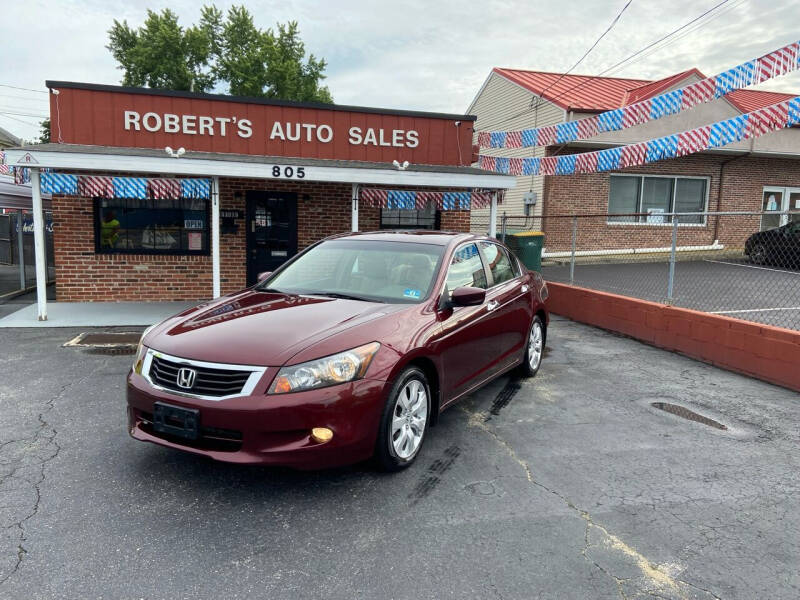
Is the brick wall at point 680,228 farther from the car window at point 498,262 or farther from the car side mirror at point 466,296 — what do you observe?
the car side mirror at point 466,296

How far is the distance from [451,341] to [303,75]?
4499cm

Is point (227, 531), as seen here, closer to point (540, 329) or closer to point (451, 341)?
point (451, 341)

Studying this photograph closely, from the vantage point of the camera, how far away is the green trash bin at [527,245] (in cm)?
1238

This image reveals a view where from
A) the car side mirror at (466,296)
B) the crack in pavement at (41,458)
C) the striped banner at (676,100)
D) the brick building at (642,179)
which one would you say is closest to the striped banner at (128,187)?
the crack in pavement at (41,458)

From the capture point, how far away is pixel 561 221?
17.2 meters

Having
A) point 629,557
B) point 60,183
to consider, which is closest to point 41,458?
point 629,557

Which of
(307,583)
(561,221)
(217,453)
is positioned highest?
(561,221)

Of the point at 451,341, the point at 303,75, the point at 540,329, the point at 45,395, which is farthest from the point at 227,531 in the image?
the point at 303,75

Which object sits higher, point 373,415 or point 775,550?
point 373,415

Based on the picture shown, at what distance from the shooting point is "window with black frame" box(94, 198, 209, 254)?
413 inches

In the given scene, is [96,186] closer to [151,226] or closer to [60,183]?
[60,183]

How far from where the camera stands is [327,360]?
3.28 meters

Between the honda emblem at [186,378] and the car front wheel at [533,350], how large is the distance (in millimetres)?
3602

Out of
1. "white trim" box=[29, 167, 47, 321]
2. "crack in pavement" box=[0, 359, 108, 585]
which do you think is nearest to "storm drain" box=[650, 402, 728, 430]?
"crack in pavement" box=[0, 359, 108, 585]
